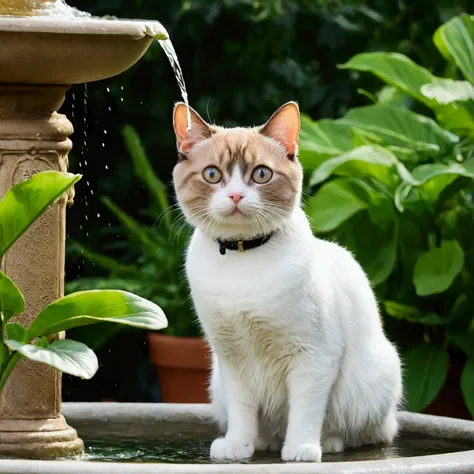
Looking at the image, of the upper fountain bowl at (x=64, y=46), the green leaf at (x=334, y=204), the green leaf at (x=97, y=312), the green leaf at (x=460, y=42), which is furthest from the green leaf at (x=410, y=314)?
the green leaf at (x=97, y=312)

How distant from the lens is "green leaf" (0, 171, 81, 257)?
284 centimetres

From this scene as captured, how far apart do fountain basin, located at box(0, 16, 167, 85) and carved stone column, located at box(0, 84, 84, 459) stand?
113 millimetres

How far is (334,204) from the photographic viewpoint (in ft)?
17.0

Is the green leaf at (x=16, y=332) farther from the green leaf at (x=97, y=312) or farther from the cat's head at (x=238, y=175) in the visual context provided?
the cat's head at (x=238, y=175)

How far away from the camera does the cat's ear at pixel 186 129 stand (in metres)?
3.17

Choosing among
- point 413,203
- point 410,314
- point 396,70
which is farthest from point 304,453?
point 396,70

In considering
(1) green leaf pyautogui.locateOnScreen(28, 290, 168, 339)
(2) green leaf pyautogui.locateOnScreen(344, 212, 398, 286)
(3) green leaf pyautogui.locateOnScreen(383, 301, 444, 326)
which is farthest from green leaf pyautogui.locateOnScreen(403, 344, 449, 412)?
(1) green leaf pyautogui.locateOnScreen(28, 290, 168, 339)

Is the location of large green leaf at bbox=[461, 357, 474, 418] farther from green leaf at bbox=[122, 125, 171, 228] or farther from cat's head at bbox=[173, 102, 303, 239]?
cat's head at bbox=[173, 102, 303, 239]

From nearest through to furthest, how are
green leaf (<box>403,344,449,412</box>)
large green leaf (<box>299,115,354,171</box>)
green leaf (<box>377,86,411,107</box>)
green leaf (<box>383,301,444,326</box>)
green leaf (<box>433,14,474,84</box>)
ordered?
green leaf (<box>403,344,449,412</box>) → green leaf (<box>383,301,444,326</box>) → large green leaf (<box>299,115,354,171</box>) → green leaf (<box>433,14,474,84</box>) → green leaf (<box>377,86,411,107</box>)

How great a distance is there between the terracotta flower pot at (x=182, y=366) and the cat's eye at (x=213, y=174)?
2.33 metres

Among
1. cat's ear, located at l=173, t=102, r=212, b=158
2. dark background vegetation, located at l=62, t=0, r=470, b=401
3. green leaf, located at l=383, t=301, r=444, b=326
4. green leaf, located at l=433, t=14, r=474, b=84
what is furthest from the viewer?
dark background vegetation, located at l=62, t=0, r=470, b=401

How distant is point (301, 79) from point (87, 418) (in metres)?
3.16

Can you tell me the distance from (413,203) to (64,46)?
8.06 ft

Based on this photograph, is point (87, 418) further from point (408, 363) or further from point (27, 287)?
point (408, 363)
